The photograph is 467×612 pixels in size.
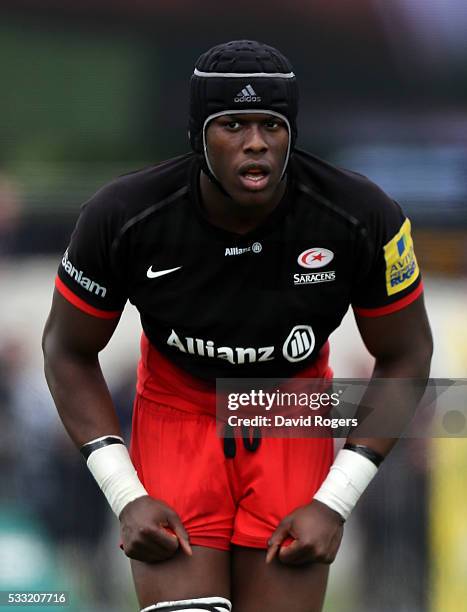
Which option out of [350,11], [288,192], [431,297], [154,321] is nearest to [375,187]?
[288,192]

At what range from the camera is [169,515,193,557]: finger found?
262cm

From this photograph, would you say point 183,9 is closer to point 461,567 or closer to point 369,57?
point 369,57

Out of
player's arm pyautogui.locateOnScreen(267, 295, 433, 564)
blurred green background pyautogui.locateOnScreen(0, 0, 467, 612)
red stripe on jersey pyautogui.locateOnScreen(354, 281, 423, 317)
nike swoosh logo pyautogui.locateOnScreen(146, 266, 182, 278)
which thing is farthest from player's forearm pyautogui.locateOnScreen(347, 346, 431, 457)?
blurred green background pyautogui.locateOnScreen(0, 0, 467, 612)

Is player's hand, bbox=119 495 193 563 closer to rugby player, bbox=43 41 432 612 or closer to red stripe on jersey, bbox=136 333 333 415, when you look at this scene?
rugby player, bbox=43 41 432 612

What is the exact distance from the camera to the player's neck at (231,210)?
105 inches

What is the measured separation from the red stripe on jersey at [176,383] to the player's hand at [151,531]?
0.90 ft

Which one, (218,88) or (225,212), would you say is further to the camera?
(225,212)

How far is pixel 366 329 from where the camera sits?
9.26ft

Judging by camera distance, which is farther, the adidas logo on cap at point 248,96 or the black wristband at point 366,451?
the black wristband at point 366,451

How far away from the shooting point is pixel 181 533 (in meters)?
2.63

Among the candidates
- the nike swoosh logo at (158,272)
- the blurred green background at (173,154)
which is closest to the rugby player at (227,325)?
the nike swoosh logo at (158,272)

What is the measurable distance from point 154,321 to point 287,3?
1992 mm

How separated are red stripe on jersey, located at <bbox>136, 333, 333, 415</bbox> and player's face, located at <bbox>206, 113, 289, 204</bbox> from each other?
52 centimetres

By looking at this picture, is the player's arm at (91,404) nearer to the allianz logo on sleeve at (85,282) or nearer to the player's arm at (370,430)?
the allianz logo on sleeve at (85,282)
